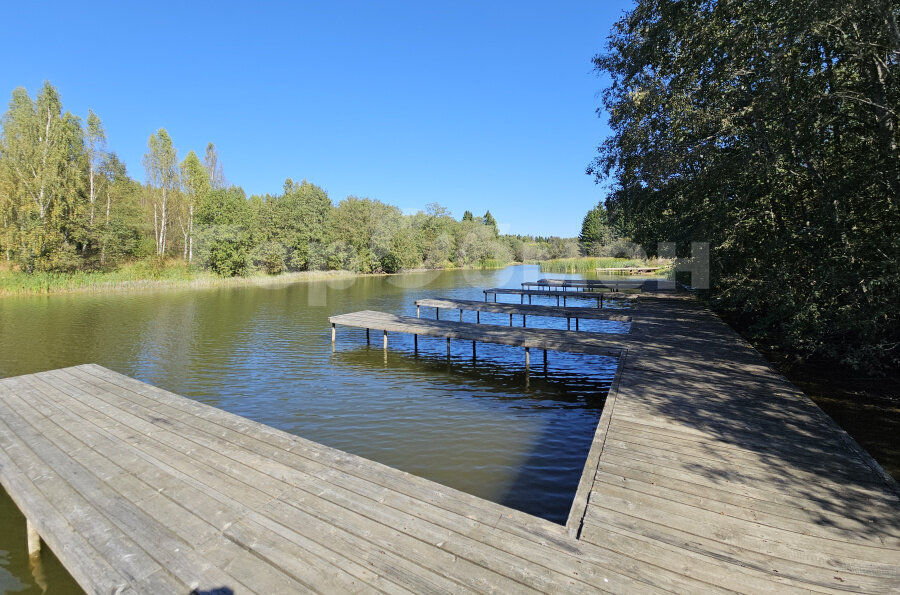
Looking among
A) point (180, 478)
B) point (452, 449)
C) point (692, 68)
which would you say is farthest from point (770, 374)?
point (180, 478)

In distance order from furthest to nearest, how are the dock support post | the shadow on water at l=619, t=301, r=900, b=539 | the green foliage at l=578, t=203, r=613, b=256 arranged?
the green foliage at l=578, t=203, r=613, b=256 < the dock support post < the shadow on water at l=619, t=301, r=900, b=539

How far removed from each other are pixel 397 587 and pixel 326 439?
16.2 feet

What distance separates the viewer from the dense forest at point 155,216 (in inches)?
1157

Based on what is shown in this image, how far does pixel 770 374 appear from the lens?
24.2 ft

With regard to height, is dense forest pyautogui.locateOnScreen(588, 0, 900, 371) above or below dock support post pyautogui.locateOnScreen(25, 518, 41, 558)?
above

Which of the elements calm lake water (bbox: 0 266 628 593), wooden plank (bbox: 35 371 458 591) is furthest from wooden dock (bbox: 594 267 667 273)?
wooden plank (bbox: 35 371 458 591)

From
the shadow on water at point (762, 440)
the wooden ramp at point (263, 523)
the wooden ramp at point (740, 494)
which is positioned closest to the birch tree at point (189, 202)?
the wooden ramp at point (263, 523)

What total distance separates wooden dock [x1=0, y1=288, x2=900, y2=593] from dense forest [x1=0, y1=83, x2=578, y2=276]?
34.1 metres

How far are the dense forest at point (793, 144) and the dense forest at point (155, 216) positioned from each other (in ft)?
126

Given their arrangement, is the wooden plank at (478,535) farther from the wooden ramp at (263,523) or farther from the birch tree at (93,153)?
the birch tree at (93,153)

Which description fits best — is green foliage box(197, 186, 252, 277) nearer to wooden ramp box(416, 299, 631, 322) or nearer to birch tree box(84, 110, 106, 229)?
birch tree box(84, 110, 106, 229)

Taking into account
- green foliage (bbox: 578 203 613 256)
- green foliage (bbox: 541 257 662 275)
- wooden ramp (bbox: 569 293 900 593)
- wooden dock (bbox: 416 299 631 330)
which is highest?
green foliage (bbox: 578 203 613 256)

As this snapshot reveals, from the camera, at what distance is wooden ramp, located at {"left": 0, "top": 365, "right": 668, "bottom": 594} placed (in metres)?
2.71

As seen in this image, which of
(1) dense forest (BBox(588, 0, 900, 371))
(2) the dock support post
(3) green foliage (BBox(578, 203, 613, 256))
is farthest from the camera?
(3) green foliage (BBox(578, 203, 613, 256))
